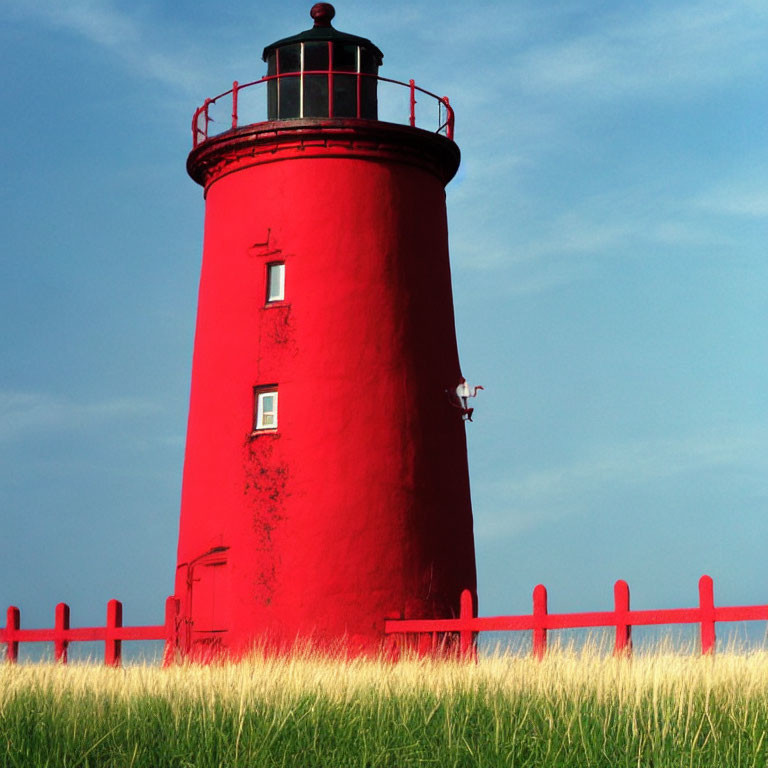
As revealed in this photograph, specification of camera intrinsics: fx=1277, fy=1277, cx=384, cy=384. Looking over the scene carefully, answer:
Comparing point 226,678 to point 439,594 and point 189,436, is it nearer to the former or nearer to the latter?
point 439,594

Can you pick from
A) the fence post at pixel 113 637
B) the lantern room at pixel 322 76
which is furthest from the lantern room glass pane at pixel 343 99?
the fence post at pixel 113 637

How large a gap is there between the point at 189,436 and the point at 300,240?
11.5 ft

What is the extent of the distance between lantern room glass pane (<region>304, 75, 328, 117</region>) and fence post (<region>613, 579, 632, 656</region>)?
825 cm

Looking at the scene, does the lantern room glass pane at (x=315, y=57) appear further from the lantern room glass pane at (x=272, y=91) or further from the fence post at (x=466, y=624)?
the fence post at (x=466, y=624)

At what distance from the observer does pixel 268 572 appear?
17609 mm

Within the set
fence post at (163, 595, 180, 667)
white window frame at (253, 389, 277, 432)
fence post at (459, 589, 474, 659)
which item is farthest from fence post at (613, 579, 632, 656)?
fence post at (163, 595, 180, 667)

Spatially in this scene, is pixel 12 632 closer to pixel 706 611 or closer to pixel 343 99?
pixel 343 99

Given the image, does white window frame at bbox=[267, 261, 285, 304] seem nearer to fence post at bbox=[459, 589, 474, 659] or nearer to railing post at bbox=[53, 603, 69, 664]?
fence post at bbox=[459, 589, 474, 659]

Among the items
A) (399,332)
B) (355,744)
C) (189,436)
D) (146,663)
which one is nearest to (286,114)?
(399,332)

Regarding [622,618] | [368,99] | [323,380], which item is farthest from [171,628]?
[368,99]

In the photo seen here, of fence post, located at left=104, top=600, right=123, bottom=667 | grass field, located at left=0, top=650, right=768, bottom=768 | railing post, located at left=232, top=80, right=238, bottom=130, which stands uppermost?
railing post, located at left=232, top=80, right=238, bottom=130

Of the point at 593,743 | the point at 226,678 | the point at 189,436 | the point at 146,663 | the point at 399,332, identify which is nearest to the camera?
the point at 593,743

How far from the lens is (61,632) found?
64.0ft

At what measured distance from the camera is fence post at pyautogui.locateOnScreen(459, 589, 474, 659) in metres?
16.6
